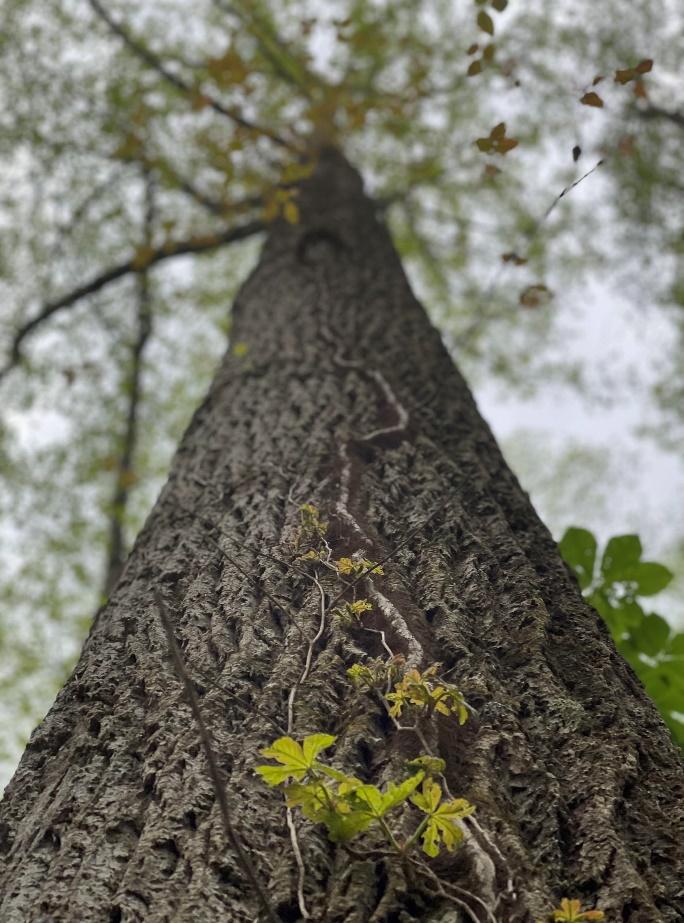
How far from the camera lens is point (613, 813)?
1.33 metres

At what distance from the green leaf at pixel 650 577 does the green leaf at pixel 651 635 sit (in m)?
0.09

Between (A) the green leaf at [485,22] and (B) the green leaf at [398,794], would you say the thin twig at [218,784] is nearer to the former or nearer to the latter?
(B) the green leaf at [398,794]

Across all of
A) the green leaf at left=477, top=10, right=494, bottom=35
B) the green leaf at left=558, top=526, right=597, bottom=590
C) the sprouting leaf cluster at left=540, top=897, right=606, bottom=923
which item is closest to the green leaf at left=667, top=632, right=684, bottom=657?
the green leaf at left=558, top=526, right=597, bottom=590

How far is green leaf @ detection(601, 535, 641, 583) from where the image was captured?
8.29 ft

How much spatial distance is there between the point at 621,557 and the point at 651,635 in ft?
0.83

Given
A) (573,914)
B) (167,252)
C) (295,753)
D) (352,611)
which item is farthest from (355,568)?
(167,252)

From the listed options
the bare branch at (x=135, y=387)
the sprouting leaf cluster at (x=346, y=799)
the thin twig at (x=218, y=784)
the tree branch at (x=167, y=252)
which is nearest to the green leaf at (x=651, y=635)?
the sprouting leaf cluster at (x=346, y=799)

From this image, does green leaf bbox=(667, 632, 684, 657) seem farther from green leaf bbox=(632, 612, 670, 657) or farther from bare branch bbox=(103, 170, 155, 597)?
bare branch bbox=(103, 170, 155, 597)

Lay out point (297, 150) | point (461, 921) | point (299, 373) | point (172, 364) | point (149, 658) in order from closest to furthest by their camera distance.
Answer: point (461, 921), point (149, 658), point (299, 373), point (297, 150), point (172, 364)

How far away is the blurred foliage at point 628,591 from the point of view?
2.45m

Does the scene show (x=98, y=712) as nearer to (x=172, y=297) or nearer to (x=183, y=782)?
(x=183, y=782)

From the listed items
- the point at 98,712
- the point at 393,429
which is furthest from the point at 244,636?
the point at 393,429

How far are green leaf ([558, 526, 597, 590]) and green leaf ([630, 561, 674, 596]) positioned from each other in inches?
5.3

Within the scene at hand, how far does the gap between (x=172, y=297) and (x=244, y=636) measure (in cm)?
788
